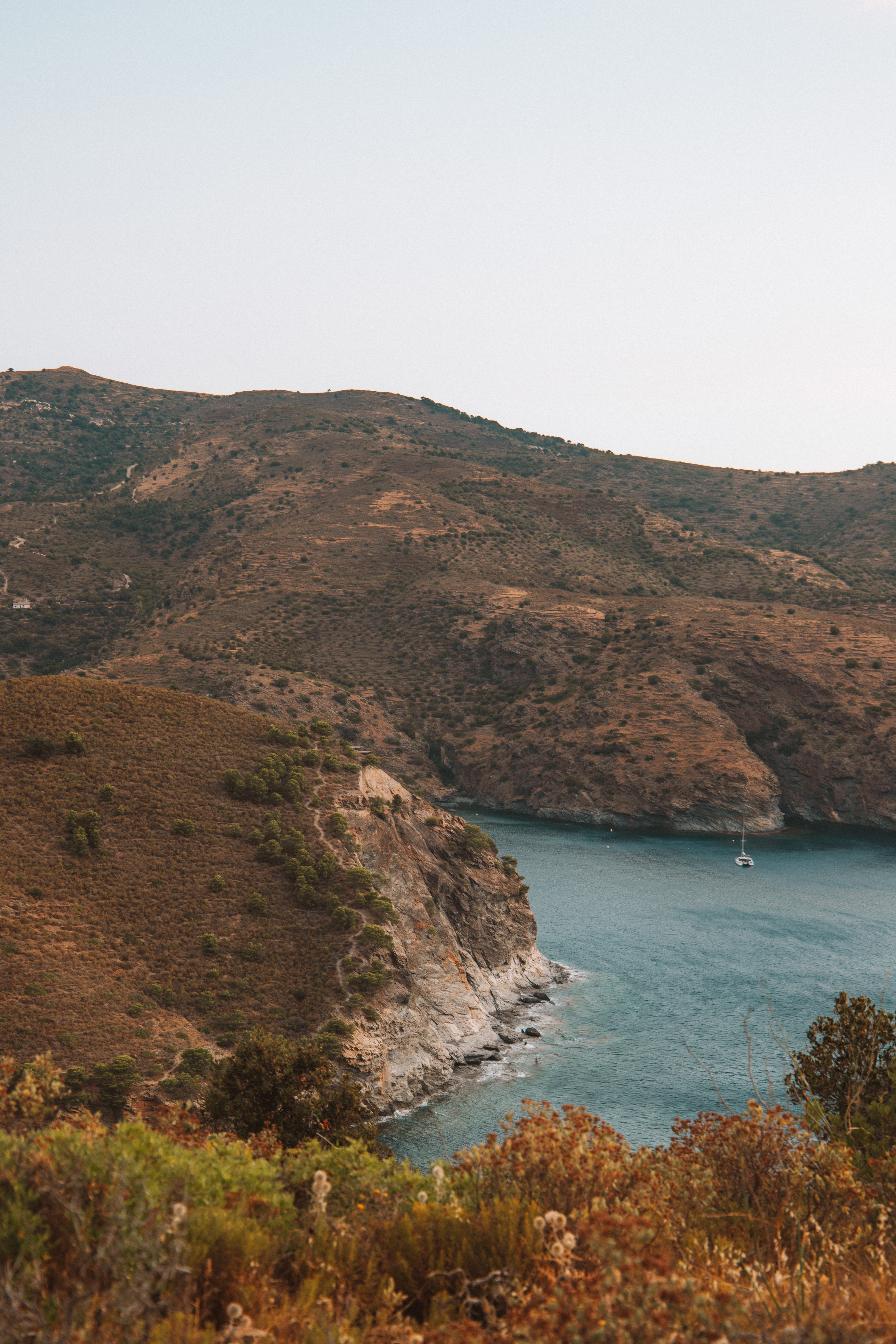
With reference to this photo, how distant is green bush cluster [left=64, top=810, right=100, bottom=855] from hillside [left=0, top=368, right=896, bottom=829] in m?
62.2

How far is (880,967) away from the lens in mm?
65125

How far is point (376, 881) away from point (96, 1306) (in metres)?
42.3

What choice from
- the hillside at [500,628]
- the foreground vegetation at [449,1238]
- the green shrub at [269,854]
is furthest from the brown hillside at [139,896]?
the hillside at [500,628]

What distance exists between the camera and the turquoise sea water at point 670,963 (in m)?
43.8

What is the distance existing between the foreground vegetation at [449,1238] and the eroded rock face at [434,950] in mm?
27898

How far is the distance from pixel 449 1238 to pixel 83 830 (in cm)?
3957

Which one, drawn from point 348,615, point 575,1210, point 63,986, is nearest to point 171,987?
point 63,986

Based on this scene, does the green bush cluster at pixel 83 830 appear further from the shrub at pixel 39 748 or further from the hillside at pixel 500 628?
the hillside at pixel 500 628

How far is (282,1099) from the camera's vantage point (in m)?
29.9

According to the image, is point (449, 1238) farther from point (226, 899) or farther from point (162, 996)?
point (226, 899)

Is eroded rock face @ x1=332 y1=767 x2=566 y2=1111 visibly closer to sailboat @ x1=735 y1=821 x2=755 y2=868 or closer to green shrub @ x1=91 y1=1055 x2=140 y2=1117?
green shrub @ x1=91 y1=1055 x2=140 y2=1117

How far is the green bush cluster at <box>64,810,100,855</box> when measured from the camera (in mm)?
45188

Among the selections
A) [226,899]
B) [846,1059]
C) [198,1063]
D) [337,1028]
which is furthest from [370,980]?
[846,1059]

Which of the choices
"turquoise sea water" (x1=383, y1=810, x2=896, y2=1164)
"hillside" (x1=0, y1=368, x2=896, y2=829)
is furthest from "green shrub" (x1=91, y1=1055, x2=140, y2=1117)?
"hillside" (x1=0, y1=368, x2=896, y2=829)
